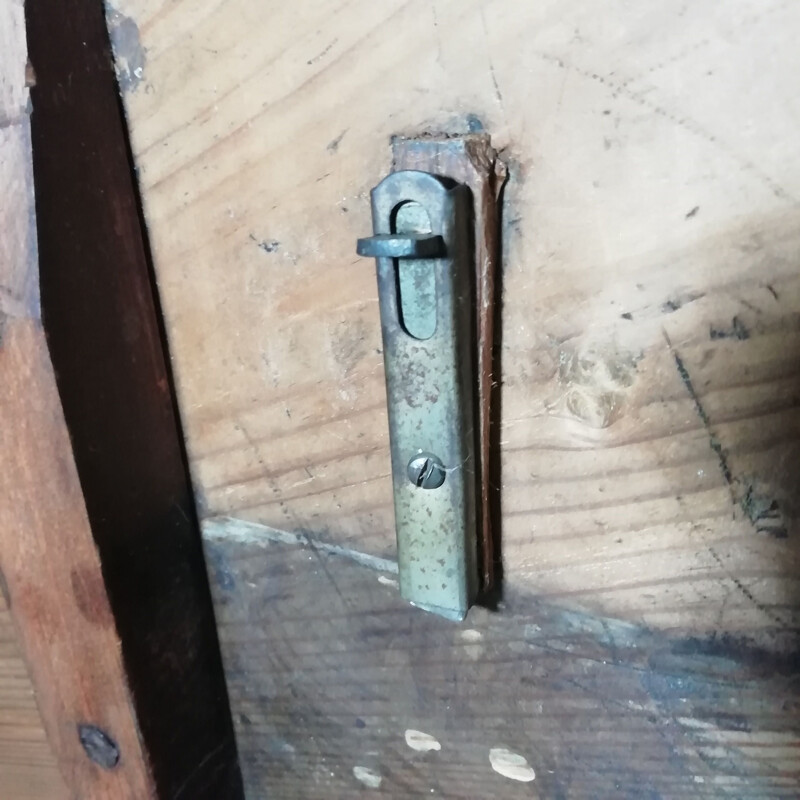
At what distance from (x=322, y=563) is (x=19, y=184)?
0.27 meters

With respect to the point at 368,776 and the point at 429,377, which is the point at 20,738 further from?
the point at 429,377

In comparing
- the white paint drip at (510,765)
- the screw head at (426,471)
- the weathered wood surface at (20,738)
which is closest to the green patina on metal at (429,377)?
the screw head at (426,471)

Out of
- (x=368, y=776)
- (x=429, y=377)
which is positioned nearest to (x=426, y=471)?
(x=429, y=377)

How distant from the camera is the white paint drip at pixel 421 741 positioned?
52 centimetres

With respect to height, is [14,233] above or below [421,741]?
above

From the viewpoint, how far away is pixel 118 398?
1.50 feet

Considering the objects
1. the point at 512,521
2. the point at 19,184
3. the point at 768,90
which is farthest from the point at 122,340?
the point at 768,90

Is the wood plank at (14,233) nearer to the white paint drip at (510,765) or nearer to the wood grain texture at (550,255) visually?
the wood grain texture at (550,255)

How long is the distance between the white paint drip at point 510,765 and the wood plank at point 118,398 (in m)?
0.20

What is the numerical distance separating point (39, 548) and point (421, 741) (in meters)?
0.27

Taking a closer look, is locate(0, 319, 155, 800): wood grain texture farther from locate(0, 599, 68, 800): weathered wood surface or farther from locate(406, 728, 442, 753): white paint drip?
locate(406, 728, 442, 753): white paint drip

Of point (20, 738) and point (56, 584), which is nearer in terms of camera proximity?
point (56, 584)

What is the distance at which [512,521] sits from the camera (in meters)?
0.44

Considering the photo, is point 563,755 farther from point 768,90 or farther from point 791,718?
point 768,90
